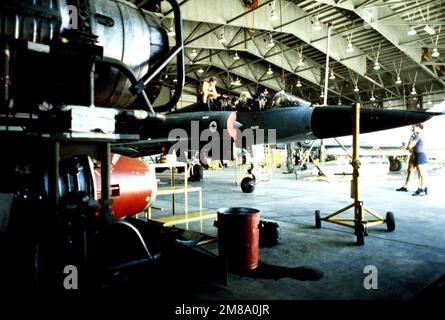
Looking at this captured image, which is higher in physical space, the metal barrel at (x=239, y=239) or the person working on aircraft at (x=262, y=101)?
the person working on aircraft at (x=262, y=101)

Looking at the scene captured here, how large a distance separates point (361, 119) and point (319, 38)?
12.5 m

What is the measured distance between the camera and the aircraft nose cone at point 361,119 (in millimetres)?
4965

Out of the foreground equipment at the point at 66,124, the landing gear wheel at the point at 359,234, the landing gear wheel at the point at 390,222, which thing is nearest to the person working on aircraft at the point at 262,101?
the landing gear wheel at the point at 390,222

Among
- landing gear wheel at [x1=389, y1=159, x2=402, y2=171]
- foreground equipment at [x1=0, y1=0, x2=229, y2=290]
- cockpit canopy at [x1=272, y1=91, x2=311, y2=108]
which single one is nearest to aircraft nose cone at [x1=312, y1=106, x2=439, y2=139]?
cockpit canopy at [x1=272, y1=91, x2=311, y2=108]

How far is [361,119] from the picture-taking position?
5.29 m

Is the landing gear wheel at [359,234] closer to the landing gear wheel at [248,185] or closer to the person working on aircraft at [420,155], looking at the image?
the landing gear wheel at [248,185]

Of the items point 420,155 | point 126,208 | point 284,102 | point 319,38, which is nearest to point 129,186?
point 126,208

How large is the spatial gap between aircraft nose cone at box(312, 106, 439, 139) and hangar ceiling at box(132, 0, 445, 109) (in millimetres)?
4862

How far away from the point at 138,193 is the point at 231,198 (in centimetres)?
476

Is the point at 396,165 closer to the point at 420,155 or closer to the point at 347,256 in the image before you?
the point at 420,155

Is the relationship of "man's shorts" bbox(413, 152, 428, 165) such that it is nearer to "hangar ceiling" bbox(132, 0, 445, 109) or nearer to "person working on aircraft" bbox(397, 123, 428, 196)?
"person working on aircraft" bbox(397, 123, 428, 196)

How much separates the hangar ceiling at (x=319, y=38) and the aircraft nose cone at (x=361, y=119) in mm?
4862

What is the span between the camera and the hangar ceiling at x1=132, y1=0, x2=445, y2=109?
13352 millimetres

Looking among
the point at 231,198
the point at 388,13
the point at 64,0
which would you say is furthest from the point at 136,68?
the point at 388,13
